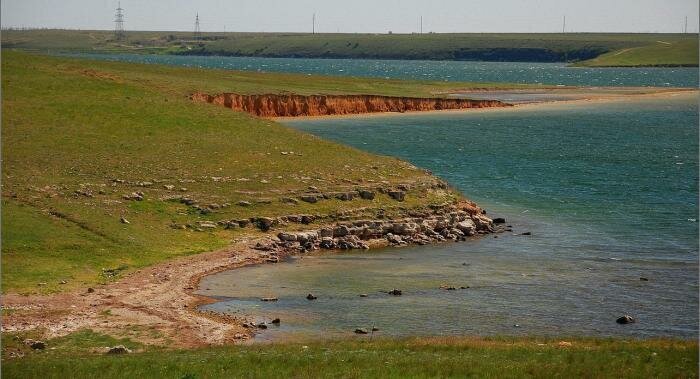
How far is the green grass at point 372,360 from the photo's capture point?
93.4 feet

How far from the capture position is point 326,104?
378 feet

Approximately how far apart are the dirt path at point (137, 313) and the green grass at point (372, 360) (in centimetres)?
139

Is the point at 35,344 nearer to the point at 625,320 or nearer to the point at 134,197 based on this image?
→ the point at 134,197

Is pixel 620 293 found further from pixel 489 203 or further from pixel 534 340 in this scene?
pixel 489 203

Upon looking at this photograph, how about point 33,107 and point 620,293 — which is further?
point 33,107

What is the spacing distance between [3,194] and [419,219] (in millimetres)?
21259

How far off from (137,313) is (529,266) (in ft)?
63.8

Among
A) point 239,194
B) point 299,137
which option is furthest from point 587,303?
point 299,137

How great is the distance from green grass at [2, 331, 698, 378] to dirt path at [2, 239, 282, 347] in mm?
1390

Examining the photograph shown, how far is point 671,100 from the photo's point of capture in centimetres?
15575

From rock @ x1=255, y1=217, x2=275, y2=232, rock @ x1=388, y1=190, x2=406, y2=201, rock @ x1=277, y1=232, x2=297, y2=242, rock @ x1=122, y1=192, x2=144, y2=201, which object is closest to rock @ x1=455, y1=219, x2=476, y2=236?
rock @ x1=388, y1=190, x2=406, y2=201

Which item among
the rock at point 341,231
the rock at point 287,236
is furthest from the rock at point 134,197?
the rock at point 341,231

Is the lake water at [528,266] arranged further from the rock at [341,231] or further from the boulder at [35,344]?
the boulder at [35,344]

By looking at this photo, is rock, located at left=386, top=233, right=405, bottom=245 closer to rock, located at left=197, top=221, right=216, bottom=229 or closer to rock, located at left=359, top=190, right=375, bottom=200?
rock, located at left=359, top=190, right=375, bottom=200
